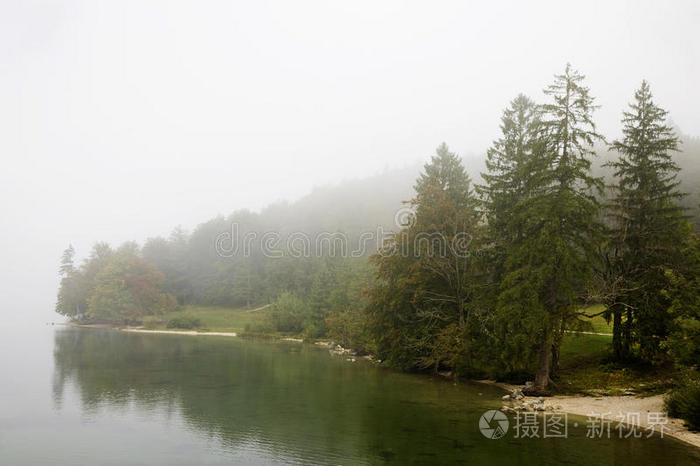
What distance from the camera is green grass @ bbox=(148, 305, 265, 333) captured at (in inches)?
3499

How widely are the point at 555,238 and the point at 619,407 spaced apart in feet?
31.2

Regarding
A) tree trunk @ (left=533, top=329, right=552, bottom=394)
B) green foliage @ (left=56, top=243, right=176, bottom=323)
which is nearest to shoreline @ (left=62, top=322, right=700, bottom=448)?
tree trunk @ (left=533, top=329, right=552, bottom=394)

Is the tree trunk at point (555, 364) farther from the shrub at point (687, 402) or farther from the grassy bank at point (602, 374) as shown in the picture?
the shrub at point (687, 402)

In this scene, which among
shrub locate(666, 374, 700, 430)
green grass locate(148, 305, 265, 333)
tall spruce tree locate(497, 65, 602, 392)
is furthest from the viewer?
green grass locate(148, 305, 265, 333)

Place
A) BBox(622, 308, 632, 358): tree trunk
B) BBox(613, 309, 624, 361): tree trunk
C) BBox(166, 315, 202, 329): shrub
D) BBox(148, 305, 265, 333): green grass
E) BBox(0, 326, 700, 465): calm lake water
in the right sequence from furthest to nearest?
BBox(166, 315, 202, 329): shrub < BBox(148, 305, 265, 333): green grass < BBox(613, 309, 624, 361): tree trunk < BBox(622, 308, 632, 358): tree trunk < BBox(0, 326, 700, 465): calm lake water

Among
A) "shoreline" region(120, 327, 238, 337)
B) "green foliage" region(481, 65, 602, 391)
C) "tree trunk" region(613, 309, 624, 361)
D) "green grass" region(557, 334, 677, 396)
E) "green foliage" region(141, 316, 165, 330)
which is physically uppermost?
"green foliage" region(481, 65, 602, 391)

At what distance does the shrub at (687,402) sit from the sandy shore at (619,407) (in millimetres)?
351

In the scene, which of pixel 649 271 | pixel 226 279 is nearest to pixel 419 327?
pixel 649 271

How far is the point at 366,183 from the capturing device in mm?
195250

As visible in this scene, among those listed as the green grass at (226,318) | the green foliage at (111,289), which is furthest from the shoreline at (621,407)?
the green foliage at (111,289)

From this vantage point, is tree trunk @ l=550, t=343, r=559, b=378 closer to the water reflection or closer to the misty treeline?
the misty treeline

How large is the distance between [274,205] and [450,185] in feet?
470

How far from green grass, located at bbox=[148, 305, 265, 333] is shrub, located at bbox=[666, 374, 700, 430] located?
70.2 m

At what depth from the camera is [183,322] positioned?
293 feet
